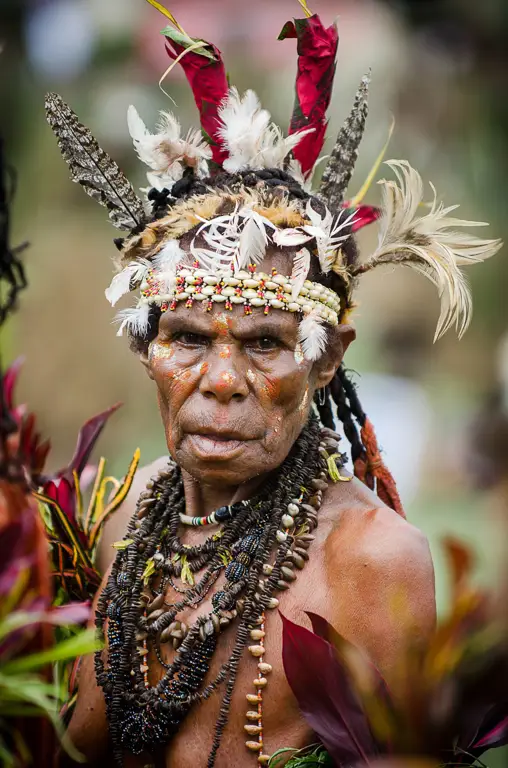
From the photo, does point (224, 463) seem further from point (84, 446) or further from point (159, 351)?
point (84, 446)

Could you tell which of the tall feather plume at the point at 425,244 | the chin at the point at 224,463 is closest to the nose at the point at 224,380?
the chin at the point at 224,463

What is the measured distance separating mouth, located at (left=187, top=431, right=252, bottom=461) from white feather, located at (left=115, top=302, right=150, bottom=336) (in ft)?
1.30

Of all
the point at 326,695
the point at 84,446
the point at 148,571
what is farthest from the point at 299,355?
the point at 84,446

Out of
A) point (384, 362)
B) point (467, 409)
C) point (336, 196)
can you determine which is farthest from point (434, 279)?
point (384, 362)

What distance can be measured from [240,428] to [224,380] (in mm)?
133

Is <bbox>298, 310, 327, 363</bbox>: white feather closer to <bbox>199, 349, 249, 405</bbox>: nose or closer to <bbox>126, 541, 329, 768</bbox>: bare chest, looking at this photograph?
<bbox>199, 349, 249, 405</bbox>: nose

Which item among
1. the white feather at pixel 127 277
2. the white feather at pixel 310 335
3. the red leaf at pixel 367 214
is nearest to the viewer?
the white feather at pixel 310 335

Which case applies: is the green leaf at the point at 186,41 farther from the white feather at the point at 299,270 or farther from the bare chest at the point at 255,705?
the bare chest at the point at 255,705

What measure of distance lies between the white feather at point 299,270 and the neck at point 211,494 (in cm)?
55

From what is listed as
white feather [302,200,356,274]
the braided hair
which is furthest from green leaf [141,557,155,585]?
white feather [302,200,356,274]

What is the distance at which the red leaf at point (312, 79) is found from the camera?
2562 millimetres

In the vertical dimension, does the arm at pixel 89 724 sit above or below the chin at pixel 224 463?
below

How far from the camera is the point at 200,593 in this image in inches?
96.4

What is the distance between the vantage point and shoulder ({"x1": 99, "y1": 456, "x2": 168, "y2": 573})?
2881mm
